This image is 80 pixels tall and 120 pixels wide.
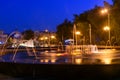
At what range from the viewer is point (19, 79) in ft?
53.0

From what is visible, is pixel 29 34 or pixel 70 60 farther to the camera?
pixel 29 34

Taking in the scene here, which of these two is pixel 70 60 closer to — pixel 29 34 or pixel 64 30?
pixel 64 30

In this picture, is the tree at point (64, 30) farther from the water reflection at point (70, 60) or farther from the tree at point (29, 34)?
the water reflection at point (70, 60)

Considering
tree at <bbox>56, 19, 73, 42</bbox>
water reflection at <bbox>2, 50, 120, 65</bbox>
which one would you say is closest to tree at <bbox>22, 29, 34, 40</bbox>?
tree at <bbox>56, 19, 73, 42</bbox>

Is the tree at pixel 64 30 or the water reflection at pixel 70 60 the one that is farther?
the tree at pixel 64 30

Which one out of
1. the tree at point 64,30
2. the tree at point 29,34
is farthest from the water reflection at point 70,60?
the tree at point 29,34

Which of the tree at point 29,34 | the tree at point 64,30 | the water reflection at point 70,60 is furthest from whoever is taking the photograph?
the tree at point 29,34

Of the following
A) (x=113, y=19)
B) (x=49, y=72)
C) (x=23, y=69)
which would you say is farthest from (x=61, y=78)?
(x=113, y=19)

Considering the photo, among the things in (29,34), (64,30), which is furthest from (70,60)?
(29,34)

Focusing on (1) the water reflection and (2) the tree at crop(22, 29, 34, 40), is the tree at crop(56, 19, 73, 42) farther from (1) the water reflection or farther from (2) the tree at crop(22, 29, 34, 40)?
(1) the water reflection

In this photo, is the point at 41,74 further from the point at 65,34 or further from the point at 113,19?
the point at 65,34

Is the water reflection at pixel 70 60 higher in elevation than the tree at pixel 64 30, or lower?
lower

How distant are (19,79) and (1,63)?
229 centimetres

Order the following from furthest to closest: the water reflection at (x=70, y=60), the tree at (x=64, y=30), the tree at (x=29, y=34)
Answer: the tree at (x=29, y=34) → the tree at (x=64, y=30) → the water reflection at (x=70, y=60)
